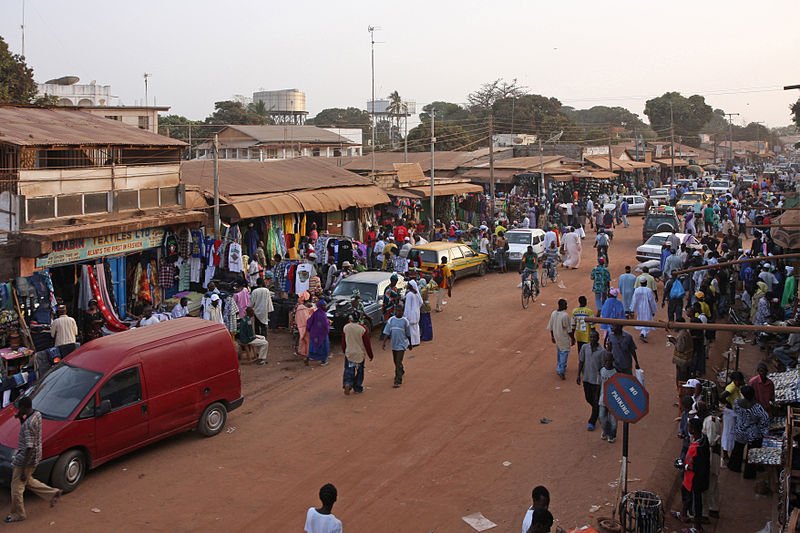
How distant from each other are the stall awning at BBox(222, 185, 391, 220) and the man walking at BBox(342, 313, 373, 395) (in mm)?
7851

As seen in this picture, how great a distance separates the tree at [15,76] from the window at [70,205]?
60.5 feet

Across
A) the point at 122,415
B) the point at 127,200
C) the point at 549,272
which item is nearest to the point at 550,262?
the point at 549,272

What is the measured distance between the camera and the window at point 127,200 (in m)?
17.7

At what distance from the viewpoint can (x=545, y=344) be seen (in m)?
17.5

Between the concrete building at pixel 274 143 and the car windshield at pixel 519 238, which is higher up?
the concrete building at pixel 274 143

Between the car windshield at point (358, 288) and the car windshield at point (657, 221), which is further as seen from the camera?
the car windshield at point (657, 221)

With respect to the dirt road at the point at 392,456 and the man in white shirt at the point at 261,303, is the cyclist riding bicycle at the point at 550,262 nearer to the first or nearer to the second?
the dirt road at the point at 392,456

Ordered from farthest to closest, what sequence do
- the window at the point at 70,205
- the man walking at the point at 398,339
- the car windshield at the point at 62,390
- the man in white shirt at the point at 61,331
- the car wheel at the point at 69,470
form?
the window at the point at 70,205, the man walking at the point at 398,339, the man in white shirt at the point at 61,331, the car windshield at the point at 62,390, the car wheel at the point at 69,470

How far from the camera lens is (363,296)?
18344 mm

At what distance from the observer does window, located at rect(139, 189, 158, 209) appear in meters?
18.4

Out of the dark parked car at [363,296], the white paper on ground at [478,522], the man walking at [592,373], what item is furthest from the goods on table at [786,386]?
A: the dark parked car at [363,296]

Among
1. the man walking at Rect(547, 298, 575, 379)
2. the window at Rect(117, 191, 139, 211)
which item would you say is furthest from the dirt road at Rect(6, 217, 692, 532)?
the window at Rect(117, 191, 139, 211)

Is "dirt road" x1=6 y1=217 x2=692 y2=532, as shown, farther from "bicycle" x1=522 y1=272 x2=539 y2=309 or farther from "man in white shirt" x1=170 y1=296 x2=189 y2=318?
"bicycle" x1=522 y1=272 x2=539 y2=309

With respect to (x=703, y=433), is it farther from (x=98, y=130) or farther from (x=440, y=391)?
(x=98, y=130)
